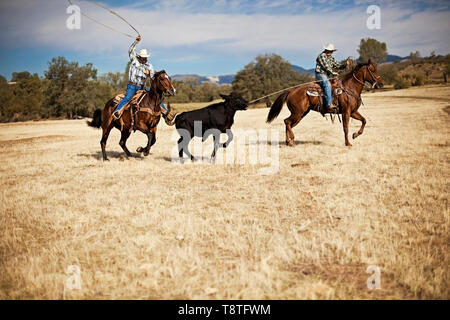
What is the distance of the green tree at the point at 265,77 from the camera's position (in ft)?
250

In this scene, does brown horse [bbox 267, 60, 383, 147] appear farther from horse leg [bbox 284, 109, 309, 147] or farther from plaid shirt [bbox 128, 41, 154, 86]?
plaid shirt [bbox 128, 41, 154, 86]

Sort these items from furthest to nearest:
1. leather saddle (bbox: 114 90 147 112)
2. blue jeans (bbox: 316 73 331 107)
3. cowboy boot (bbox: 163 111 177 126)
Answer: blue jeans (bbox: 316 73 331 107) < cowboy boot (bbox: 163 111 177 126) < leather saddle (bbox: 114 90 147 112)

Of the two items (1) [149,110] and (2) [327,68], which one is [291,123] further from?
(1) [149,110]

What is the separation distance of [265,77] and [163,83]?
7567 cm

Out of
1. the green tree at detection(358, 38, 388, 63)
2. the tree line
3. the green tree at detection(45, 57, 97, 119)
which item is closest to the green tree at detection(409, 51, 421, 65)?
the tree line

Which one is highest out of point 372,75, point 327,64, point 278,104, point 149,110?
point 327,64

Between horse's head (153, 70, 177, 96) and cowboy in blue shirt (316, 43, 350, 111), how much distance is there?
529cm

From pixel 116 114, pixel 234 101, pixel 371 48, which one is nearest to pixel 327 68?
pixel 234 101

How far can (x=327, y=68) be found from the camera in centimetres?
1027

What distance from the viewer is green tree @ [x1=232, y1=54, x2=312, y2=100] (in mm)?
76188

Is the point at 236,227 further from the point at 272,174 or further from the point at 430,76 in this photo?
the point at 430,76

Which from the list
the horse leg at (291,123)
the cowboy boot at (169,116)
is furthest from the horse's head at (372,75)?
the cowboy boot at (169,116)
